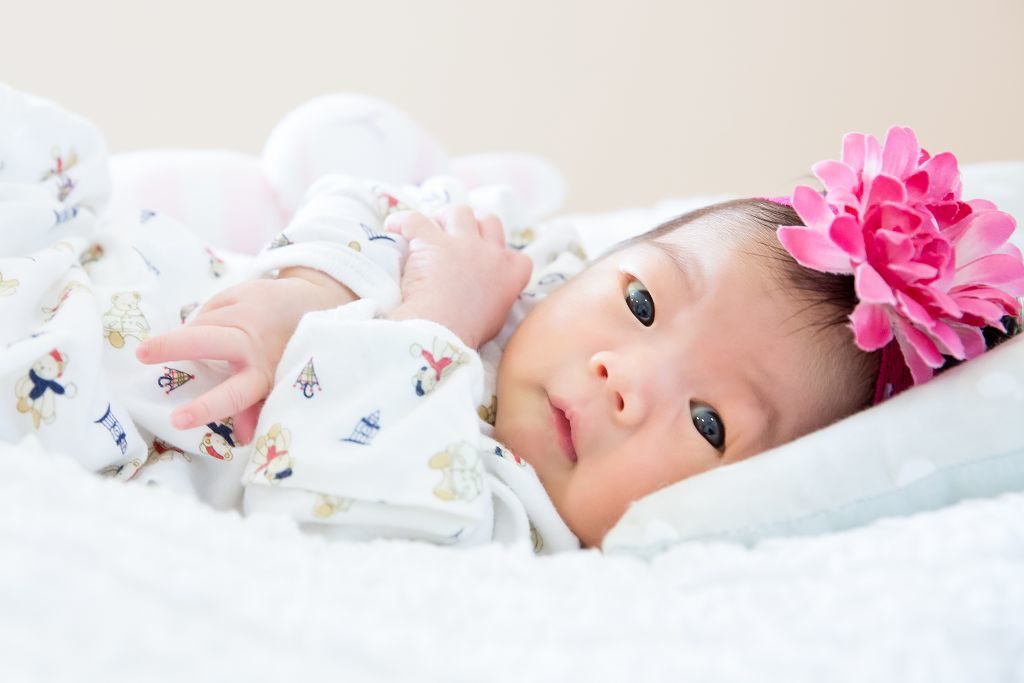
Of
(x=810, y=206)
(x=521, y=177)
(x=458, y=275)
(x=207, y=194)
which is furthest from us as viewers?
(x=521, y=177)

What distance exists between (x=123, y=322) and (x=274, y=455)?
25cm

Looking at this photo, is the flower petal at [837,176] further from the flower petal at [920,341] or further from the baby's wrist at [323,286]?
the baby's wrist at [323,286]

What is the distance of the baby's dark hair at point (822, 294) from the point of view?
0.91 meters

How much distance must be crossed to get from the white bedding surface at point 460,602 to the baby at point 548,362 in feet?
0.40

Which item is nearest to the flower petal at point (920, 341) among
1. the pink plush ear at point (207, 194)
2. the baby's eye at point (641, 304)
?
the baby's eye at point (641, 304)

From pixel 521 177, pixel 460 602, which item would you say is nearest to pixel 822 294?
pixel 460 602

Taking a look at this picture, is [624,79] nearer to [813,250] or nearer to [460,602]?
[813,250]

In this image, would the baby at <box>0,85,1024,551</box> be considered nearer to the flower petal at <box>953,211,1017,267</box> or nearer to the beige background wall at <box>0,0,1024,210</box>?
the flower petal at <box>953,211,1017,267</box>

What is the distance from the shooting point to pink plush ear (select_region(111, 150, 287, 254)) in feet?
4.73

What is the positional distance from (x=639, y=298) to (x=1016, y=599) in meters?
0.44

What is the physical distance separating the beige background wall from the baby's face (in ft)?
4.47

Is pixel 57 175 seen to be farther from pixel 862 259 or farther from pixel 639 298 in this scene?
pixel 862 259

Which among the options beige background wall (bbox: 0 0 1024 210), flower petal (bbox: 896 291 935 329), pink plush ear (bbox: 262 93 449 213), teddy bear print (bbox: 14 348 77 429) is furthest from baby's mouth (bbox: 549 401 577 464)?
beige background wall (bbox: 0 0 1024 210)

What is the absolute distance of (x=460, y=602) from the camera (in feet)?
2.02
